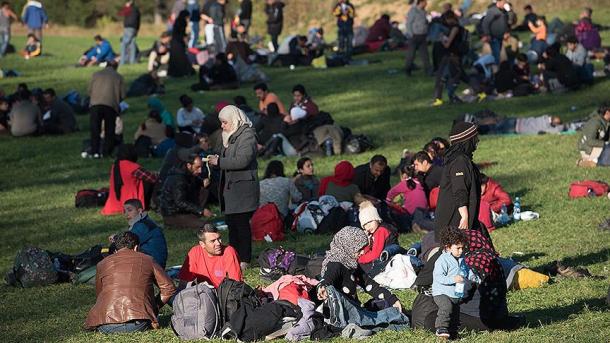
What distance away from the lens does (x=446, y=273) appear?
10.9 metres

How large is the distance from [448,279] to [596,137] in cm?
1079

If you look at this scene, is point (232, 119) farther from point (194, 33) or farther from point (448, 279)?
point (194, 33)

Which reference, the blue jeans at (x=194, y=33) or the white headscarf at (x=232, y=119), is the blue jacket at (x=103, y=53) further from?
the white headscarf at (x=232, y=119)

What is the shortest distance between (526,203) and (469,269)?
25.4ft

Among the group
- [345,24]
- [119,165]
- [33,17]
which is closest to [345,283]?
[119,165]

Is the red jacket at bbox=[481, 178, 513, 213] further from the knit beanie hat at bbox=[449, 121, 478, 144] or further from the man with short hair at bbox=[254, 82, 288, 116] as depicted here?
the man with short hair at bbox=[254, 82, 288, 116]

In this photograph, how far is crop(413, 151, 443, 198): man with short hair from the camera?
1781cm

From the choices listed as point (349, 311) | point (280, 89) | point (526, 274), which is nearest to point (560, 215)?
point (526, 274)

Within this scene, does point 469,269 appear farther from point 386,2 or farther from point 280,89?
point 386,2

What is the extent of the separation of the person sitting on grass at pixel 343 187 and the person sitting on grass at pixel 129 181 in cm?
291

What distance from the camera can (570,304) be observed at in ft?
41.0

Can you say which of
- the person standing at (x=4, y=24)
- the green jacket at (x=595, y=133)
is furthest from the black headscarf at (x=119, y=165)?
the person standing at (x=4, y=24)

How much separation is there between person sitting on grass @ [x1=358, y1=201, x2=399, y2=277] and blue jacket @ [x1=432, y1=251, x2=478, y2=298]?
10.3 ft

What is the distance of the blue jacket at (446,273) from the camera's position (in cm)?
1087
